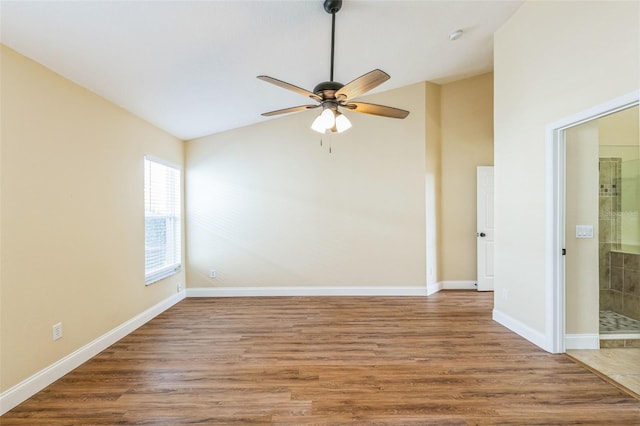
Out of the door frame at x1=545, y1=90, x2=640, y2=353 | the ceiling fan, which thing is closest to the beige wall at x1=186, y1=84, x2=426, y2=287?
the door frame at x1=545, y1=90, x2=640, y2=353

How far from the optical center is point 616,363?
2475 mm

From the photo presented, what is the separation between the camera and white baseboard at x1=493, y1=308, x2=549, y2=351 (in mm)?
2747

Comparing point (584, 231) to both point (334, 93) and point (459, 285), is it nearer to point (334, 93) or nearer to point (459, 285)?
point (459, 285)

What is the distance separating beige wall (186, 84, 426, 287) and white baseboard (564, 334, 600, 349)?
212 cm

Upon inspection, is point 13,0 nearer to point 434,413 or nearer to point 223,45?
point 223,45

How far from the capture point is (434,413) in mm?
1876

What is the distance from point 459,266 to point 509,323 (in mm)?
1681

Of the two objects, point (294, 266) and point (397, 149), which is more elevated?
point (397, 149)

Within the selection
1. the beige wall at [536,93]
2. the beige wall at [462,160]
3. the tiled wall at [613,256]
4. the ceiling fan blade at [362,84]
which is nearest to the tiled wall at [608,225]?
the tiled wall at [613,256]

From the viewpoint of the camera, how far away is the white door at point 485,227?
4.68 meters

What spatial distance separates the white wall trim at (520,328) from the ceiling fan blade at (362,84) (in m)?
2.76

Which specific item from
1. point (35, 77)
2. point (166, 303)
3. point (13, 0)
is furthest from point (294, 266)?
point (13, 0)

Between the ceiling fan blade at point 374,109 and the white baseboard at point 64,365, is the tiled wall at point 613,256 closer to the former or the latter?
the ceiling fan blade at point 374,109

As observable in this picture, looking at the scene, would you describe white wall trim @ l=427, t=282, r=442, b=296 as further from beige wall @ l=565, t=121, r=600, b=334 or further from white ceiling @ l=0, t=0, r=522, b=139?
white ceiling @ l=0, t=0, r=522, b=139
